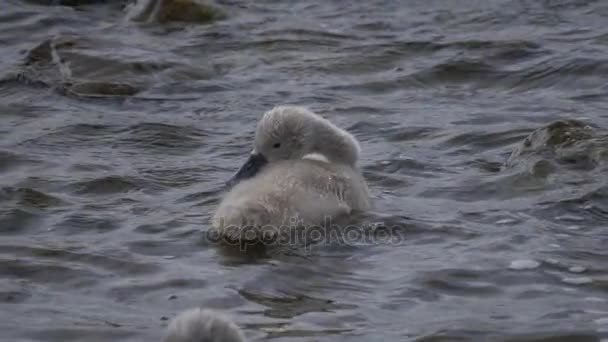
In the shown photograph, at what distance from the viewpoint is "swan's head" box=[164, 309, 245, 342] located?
4.31m

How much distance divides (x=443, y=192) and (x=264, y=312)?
2161mm

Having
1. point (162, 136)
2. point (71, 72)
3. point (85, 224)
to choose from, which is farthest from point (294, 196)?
point (71, 72)

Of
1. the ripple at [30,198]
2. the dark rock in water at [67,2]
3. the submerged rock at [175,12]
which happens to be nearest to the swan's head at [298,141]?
the ripple at [30,198]

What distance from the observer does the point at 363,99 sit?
32.6 feet

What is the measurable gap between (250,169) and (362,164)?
937 millimetres

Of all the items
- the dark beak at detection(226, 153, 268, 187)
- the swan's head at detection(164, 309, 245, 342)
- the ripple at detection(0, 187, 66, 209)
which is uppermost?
the swan's head at detection(164, 309, 245, 342)

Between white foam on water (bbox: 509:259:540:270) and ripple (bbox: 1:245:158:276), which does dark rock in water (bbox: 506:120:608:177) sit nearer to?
white foam on water (bbox: 509:259:540:270)

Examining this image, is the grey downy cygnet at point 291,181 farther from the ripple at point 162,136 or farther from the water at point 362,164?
the ripple at point 162,136

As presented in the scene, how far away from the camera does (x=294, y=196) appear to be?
271 inches

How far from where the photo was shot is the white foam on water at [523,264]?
20.2ft

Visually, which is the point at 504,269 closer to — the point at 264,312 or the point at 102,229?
the point at 264,312

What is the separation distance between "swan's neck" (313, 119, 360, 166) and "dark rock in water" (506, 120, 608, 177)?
3.09 ft

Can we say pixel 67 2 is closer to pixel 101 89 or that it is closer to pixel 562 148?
pixel 101 89

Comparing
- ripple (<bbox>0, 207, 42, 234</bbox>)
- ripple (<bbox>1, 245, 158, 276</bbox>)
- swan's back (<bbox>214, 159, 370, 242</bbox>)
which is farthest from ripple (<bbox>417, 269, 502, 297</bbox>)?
ripple (<bbox>0, 207, 42, 234</bbox>)
